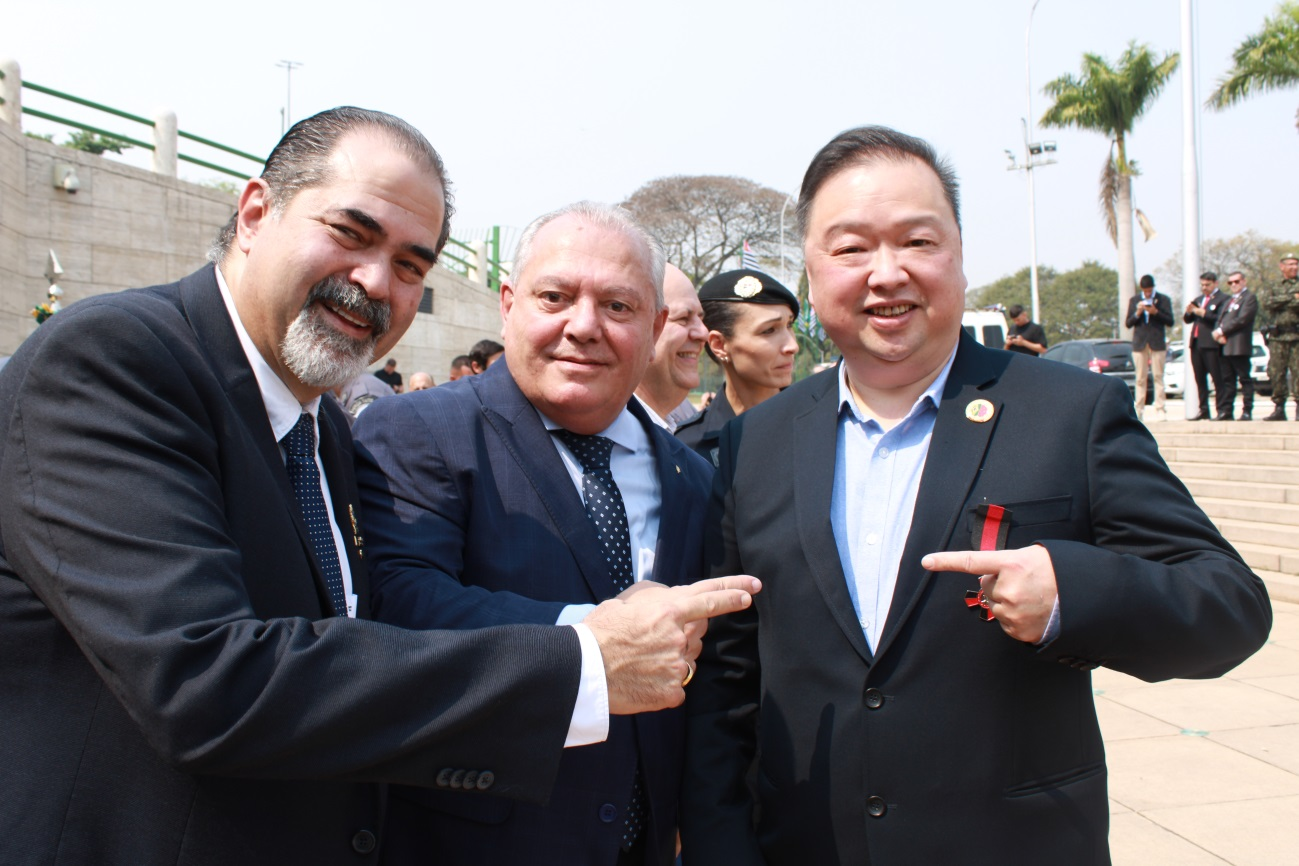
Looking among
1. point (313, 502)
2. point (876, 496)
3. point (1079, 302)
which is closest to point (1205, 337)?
point (876, 496)

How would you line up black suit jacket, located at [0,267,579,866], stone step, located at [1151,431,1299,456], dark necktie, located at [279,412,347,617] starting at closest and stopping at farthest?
black suit jacket, located at [0,267,579,866] → dark necktie, located at [279,412,347,617] → stone step, located at [1151,431,1299,456]

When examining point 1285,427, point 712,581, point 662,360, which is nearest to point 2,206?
point 662,360

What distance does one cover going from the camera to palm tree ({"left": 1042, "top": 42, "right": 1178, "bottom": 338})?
2638 cm

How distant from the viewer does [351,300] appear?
1859mm

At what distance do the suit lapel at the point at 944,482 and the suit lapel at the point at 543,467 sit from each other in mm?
658

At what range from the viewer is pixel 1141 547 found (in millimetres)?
1666

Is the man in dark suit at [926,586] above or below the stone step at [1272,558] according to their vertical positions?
above

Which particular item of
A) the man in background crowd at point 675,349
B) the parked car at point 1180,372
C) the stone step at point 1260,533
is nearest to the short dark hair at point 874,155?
the man in background crowd at point 675,349

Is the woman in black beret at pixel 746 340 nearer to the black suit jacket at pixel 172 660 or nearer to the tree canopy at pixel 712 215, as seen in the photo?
the black suit jacket at pixel 172 660

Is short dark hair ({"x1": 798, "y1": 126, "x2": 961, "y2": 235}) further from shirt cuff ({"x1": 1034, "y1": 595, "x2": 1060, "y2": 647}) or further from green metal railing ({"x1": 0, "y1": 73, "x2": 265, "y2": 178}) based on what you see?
green metal railing ({"x1": 0, "y1": 73, "x2": 265, "y2": 178})

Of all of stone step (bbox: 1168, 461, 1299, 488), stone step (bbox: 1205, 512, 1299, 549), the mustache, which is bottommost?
stone step (bbox: 1205, 512, 1299, 549)

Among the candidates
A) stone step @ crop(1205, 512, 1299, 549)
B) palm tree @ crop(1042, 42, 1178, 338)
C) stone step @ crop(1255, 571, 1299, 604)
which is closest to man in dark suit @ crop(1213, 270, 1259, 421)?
stone step @ crop(1205, 512, 1299, 549)

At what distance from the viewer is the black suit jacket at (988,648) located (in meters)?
1.59

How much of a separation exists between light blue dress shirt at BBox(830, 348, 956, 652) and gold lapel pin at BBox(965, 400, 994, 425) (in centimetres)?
7
